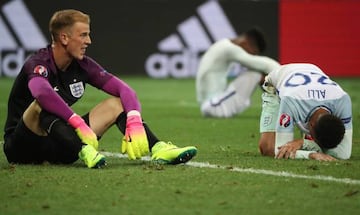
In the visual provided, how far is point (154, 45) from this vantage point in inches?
930

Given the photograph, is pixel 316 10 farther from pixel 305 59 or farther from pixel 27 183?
pixel 27 183

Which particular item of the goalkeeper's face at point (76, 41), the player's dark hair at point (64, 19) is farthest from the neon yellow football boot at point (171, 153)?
the player's dark hair at point (64, 19)

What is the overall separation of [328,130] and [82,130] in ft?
6.23

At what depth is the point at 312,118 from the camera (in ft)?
26.0

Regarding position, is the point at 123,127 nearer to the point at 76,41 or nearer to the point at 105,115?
the point at 105,115

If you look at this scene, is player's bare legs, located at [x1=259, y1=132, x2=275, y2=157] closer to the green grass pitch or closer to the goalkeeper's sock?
the green grass pitch

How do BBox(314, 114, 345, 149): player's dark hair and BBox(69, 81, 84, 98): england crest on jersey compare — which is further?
BBox(69, 81, 84, 98): england crest on jersey

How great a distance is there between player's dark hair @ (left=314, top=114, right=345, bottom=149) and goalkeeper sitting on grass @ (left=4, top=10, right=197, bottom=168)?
0.98m

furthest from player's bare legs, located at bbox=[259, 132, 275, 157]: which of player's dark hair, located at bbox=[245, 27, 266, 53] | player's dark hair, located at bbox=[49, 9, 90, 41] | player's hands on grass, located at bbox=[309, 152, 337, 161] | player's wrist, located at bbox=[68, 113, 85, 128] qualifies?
player's dark hair, located at bbox=[245, 27, 266, 53]

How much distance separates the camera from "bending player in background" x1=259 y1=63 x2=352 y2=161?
7.73 m

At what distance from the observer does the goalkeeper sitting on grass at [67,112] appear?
7.50 meters

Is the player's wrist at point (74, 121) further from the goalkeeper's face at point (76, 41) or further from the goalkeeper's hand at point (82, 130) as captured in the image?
the goalkeeper's face at point (76, 41)

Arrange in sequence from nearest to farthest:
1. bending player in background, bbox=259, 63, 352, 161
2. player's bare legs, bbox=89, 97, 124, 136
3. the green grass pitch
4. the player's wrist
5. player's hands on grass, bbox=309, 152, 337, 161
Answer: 1. the green grass pitch
2. the player's wrist
3. bending player in background, bbox=259, 63, 352, 161
4. player's bare legs, bbox=89, 97, 124, 136
5. player's hands on grass, bbox=309, 152, 337, 161

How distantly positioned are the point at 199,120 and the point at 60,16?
646 centimetres
